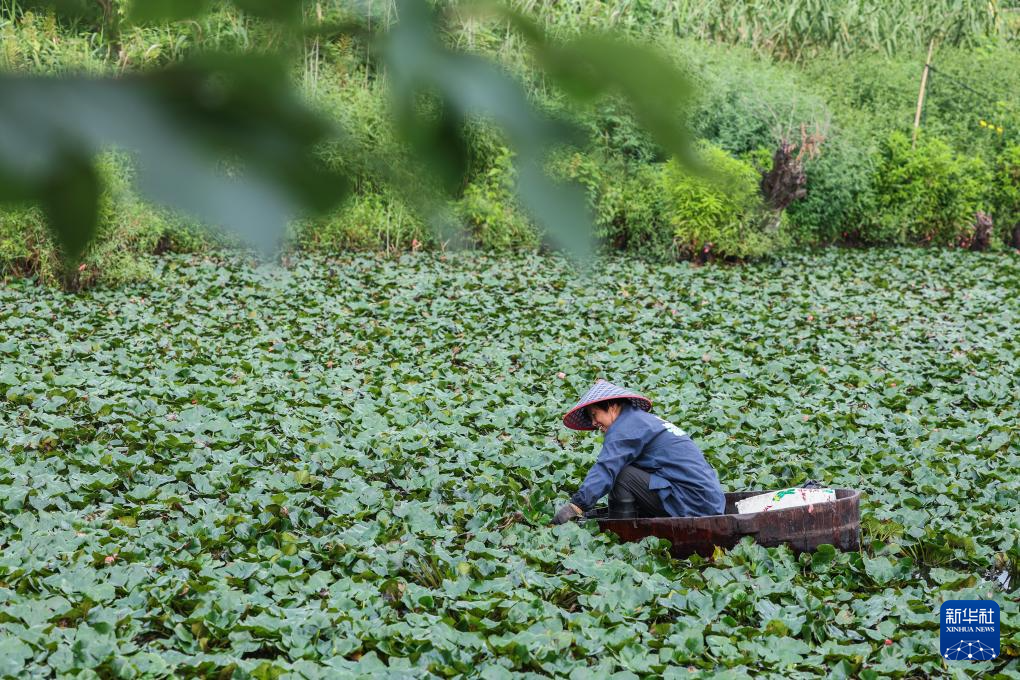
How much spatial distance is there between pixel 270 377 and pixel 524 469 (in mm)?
2349

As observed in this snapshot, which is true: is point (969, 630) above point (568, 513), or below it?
above

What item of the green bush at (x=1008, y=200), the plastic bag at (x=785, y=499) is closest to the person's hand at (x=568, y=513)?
the plastic bag at (x=785, y=499)

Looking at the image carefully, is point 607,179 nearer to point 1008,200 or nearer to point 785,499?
point 785,499

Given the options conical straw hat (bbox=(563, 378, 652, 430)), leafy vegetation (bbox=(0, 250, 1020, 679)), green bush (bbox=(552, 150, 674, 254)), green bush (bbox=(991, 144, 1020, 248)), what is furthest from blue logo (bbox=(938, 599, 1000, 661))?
green bush (bbox=(991, 144, 1020, 248))

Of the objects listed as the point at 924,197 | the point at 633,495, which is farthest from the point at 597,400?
the point at 924,197

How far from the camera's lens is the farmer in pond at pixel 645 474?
4031 millimetres

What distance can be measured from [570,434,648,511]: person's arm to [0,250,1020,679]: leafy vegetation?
121 millimetres

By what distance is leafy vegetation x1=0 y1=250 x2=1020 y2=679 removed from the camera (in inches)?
124

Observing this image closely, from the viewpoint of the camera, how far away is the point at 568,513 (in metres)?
4.16

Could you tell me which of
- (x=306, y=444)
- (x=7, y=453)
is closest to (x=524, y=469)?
(x=306, y=444)

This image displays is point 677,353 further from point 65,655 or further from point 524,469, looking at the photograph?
Answer: point 65,655

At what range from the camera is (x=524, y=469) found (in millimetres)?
4930

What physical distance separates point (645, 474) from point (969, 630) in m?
1.26

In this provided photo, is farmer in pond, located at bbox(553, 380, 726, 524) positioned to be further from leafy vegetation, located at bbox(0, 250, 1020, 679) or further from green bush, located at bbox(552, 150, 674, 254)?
green bush, located at bbox(552, 150, 674, 254)
